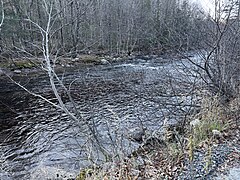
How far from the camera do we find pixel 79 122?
202 inches

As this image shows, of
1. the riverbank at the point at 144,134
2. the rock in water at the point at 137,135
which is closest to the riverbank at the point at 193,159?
the riverbank at the point at 144,134

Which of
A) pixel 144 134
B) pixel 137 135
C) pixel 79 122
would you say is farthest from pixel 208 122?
pixel 79 122

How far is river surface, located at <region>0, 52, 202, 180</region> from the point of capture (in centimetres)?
624

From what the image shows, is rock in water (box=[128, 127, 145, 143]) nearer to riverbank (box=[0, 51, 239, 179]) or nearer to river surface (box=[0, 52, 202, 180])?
riverbank (box=[0, 51, 239, 179])

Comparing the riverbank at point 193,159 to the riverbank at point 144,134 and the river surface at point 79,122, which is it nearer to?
the riverbank at point 144,134

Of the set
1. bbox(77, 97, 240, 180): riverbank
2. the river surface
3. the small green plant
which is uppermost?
the small green plant

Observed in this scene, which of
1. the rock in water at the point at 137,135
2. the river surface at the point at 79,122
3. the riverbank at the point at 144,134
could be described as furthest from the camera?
the rock in water at the point at 137,135

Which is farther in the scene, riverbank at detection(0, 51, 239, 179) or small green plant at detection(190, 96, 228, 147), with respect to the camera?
small green plant at detection(190, 96, 228, 147)

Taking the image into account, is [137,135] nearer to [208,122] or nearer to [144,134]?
[144,134]

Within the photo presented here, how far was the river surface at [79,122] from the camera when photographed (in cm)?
624

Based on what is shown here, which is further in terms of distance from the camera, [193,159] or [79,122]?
[79,122]

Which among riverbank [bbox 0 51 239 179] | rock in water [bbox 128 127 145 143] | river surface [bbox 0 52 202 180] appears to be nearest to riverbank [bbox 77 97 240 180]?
riverbank [bbox 0 51 239 179]

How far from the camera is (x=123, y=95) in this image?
476 inches

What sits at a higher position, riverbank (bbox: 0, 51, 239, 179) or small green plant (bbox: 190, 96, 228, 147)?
small green plant (bbox: 190, 96, 228, 147)
